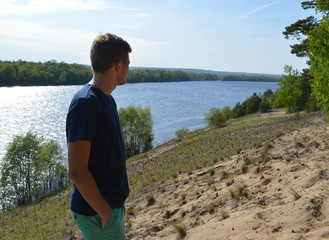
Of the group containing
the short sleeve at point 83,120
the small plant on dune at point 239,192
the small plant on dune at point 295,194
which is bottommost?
the small plant on dune at point 239,192

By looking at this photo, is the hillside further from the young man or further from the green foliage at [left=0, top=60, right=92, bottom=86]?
the green foliage at [left=0, top=60, right=92, bottom=86]

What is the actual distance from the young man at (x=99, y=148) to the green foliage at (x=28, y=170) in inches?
1677

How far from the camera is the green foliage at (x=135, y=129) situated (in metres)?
54.2

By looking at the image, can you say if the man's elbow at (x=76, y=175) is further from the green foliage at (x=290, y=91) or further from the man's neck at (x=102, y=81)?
the green foliage at (x=290, y=91)

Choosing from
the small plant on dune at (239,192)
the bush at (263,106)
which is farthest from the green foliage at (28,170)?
the small plant on dune at (239,192)

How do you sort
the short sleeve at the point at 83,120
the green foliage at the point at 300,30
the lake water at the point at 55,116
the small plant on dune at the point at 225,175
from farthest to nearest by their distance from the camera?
the lake water at the point at 55,116, the green foliage at the point at 300,30, the small plant on dune at the point at 225,175, the short sleeve at the point at 83,120

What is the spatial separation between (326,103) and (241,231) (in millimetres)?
10208

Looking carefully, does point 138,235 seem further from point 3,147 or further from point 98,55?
point 3,147

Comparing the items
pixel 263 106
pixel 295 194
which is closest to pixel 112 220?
pixel 295 194

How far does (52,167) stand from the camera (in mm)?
44656

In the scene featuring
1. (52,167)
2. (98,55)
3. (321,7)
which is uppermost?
(321,7)

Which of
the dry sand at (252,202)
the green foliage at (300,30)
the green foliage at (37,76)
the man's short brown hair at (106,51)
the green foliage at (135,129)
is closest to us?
the man's short brown hair at (106,51)

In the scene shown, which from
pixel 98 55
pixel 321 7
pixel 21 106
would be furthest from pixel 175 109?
pixel 98 55

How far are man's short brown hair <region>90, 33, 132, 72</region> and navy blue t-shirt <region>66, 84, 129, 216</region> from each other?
177mm
